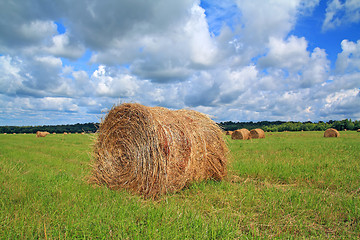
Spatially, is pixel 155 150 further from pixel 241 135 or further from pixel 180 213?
pixel 241 135

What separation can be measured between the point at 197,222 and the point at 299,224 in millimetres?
1733

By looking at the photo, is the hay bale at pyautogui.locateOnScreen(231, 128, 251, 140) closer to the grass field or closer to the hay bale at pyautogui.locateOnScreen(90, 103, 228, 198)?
the hay bale at pyautogui.locateOnScreen(90, 103, 228, 198)

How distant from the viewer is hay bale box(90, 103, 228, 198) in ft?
16.8

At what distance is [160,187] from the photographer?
16.5 ft

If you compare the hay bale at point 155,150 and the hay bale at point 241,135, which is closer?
the hay bale at point 155,150

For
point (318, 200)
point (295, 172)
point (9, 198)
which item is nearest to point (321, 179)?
point (295, 172)

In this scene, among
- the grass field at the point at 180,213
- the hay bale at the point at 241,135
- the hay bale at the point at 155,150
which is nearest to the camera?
the grass field at the point at 180,213

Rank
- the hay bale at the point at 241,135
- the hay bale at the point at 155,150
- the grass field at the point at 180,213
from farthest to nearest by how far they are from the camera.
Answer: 1. the hay bale at the point at 241,135
2. the hay bale at the point at 155,150
3. the grass field at the point at 180,213

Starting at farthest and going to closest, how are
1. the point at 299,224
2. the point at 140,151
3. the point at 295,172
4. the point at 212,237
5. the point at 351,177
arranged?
1. the point at 295,172
2. the point at 351,177
3. the point at 140,151
4. the point at 299,224
5. the point at 212,237

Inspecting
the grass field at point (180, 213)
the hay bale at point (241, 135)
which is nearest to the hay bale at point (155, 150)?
the grass field at point (180, 213)

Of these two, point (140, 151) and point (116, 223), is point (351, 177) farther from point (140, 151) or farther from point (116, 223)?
point (116, 223)

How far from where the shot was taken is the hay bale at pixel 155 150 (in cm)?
512

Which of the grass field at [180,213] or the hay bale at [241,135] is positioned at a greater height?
the hay bale at [241,135]

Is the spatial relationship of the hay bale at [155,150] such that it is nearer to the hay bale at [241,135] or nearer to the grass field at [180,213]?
the grass field at [180,213]
